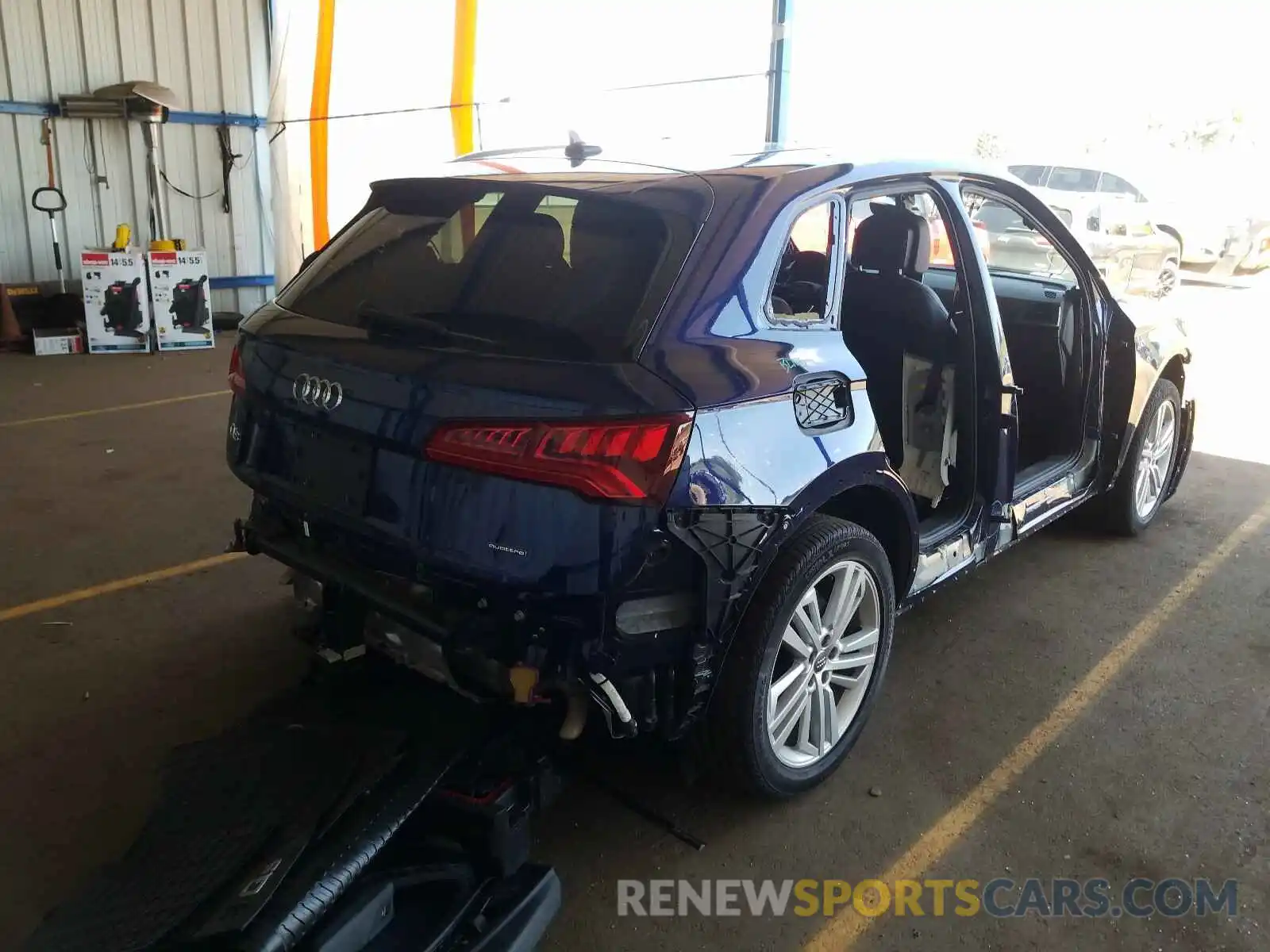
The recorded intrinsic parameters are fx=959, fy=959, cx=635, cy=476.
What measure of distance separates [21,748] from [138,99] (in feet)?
25.7

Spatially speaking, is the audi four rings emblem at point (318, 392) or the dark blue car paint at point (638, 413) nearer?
the dark blue car paint at point (638, 413)

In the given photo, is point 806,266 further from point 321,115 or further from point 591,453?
point 321,115

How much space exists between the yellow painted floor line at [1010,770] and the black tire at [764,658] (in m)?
0.35

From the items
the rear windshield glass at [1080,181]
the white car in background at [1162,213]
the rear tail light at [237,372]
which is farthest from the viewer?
the rear windshield glass at [1080,181]

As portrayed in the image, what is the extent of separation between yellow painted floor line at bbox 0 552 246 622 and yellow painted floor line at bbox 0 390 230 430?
2.92 m

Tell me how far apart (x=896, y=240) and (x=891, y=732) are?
151cm

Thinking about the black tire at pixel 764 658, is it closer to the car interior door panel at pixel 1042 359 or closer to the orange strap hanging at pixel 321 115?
the car interior door panel at pixel 1042 359

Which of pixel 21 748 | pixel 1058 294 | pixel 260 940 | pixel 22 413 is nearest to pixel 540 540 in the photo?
pixel 260 940

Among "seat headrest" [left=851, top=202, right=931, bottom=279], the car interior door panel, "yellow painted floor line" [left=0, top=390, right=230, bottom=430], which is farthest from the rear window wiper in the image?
"yellow painted floor line" [left=0, top=390, right=230, bottom=430]

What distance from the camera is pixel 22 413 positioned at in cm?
630

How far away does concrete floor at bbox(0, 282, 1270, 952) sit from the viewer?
89.7 inches

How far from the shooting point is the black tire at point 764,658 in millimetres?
2252

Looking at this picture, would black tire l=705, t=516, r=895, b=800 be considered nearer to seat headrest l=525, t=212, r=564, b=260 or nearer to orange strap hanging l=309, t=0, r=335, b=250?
seat headrest l=525, t=212, r=564, b=260

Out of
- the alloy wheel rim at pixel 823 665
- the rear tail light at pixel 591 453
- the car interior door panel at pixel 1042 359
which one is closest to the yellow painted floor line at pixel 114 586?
the rear tail light at pixel 591 453
